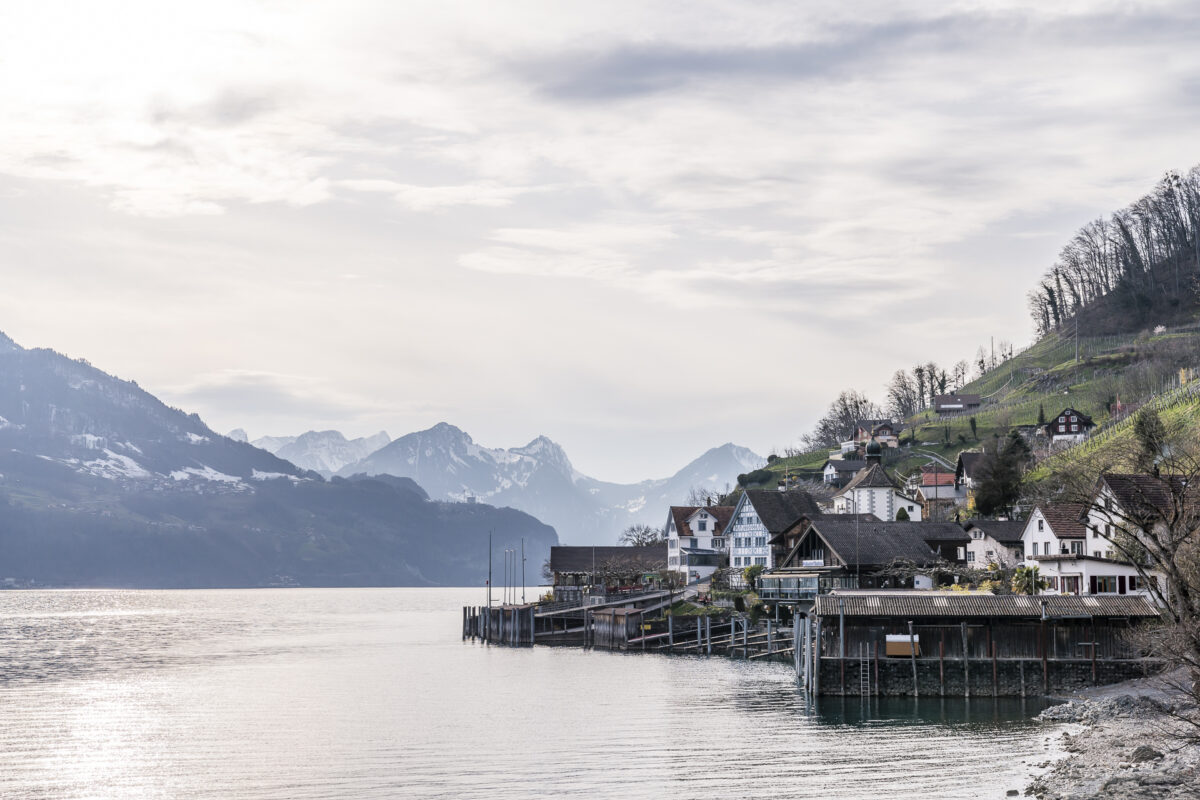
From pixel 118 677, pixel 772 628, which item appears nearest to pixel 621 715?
pixel 772 628

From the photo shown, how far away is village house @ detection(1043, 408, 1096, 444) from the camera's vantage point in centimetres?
15288

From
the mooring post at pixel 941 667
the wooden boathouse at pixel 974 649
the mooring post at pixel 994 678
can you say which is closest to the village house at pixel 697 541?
the wooden boathouse at pixel 974 649

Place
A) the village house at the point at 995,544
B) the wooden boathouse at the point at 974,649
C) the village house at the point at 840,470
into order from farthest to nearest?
the village house at the point at 840,470
the village house at the point at 995,544
the wooden boathouse at the point at 974,649

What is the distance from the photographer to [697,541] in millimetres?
149625

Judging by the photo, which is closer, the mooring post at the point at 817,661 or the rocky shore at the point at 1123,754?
the rocky shore at the point at 1123,754

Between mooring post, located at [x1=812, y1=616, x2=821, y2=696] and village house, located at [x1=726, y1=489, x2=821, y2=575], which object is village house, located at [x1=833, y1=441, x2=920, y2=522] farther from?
mooring post, located at [x1=812, y1=616, x2=821, y2=696]

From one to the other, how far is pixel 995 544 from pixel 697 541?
177ft

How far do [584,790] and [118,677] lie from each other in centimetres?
6083

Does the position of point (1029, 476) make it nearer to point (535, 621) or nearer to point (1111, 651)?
point (535, 621)

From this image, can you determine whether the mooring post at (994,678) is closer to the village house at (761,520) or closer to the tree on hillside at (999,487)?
the tree on hillside at (999,487)

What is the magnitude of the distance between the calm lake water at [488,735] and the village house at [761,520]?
1120 inches

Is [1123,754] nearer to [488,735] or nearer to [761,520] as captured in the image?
[488,735]

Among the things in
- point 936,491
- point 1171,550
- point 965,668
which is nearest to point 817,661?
point 965,668

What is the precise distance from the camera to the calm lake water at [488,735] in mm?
47094
